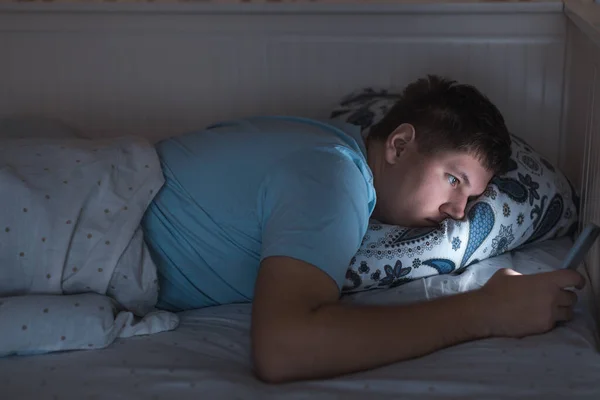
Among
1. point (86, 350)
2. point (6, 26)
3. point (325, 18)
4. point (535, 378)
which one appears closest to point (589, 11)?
point (325, 18)

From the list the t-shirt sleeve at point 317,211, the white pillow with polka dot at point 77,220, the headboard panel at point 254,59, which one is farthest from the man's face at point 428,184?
the headboard panel at point 254,59

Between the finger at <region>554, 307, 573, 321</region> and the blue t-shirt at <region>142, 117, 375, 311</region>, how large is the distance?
29 centimetres

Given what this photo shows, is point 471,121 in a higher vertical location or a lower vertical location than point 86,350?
higher

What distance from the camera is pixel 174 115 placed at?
2.01 m

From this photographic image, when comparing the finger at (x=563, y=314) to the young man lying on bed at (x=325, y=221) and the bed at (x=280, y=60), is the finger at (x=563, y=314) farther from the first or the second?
the bed at (x=280, y=60)

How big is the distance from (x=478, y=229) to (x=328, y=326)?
0.47m

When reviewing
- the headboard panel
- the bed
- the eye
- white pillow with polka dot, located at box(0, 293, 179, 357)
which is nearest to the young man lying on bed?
the eye

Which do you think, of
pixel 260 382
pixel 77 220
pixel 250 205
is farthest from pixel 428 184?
pixel 77 220

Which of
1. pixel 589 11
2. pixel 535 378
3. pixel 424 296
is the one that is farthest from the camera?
pixel 589 11

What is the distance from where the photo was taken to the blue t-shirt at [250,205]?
3.62 ft

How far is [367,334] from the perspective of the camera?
105 cm

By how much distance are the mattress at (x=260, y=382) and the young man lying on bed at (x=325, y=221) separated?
30 mm

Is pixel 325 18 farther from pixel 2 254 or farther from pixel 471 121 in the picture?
pixel 2 254

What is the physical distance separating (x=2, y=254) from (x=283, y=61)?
0.94 m
